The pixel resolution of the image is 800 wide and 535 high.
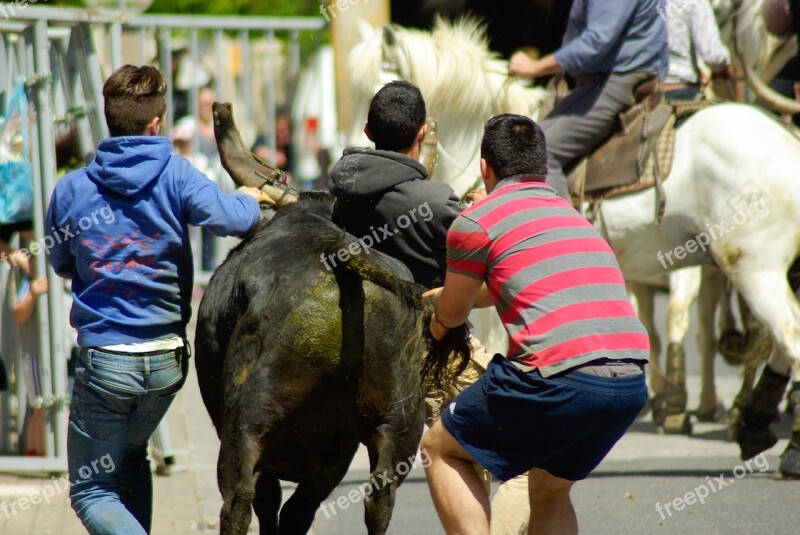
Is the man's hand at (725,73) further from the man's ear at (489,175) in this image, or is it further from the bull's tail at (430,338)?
the bull's tail at (430,338)

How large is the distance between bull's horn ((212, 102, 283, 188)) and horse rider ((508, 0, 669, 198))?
274cm

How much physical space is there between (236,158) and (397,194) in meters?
0.75

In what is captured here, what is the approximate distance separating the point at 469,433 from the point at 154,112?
5.10 feet

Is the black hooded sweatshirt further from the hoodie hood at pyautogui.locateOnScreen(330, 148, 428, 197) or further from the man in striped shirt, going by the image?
the man in striped shirt

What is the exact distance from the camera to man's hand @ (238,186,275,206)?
4.47m

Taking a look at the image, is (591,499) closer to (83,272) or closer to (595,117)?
(595,117)

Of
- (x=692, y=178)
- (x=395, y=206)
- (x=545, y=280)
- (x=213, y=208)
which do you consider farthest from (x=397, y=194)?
(x=692, y=178)

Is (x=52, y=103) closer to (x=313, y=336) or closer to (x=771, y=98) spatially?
(x=313, y=336)

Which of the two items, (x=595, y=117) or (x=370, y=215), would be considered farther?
(x=595, y=117)

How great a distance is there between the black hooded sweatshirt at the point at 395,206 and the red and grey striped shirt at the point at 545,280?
466mm

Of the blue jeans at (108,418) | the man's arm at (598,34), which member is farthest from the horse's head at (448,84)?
the blue jeans at (108,418)

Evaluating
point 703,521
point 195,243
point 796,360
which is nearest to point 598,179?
point 796,360

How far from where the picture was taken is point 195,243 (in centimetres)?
1166

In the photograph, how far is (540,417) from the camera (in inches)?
149
